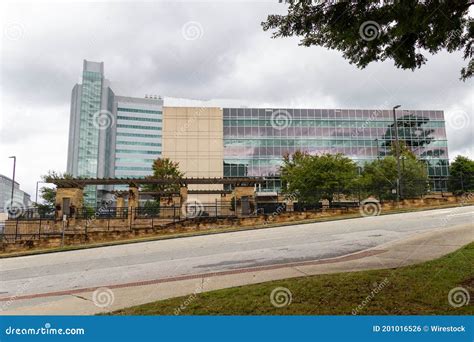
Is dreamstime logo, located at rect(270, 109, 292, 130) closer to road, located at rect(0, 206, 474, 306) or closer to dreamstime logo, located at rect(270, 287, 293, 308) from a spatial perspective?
road, located at rect(0, 206, 474, 306)

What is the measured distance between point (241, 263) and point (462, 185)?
26.1 m

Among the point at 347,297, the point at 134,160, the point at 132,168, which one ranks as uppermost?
the point at 134,160

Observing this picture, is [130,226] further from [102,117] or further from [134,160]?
[134,160]

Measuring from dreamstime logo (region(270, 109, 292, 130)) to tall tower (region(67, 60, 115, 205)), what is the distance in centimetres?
7325

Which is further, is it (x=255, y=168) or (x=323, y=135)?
(x=323, y=135)

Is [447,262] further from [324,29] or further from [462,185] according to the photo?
[462,185]

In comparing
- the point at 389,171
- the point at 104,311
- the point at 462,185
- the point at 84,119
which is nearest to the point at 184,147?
the point at 389,171

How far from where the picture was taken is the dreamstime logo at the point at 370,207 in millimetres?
23505

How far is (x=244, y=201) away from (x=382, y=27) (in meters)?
18.3

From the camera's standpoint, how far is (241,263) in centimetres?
1005

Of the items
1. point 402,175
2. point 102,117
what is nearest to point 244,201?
point 402,175

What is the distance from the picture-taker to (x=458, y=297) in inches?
227

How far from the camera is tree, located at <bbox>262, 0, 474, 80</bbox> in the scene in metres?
6.18

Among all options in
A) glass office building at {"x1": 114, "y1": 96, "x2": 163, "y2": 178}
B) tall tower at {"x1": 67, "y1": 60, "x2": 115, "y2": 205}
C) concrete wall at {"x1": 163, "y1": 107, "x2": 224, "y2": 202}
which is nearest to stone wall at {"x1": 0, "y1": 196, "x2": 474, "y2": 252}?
concrete wall at {"x1": 163, "y1": 107, "x2": 224, "y2": 202}
